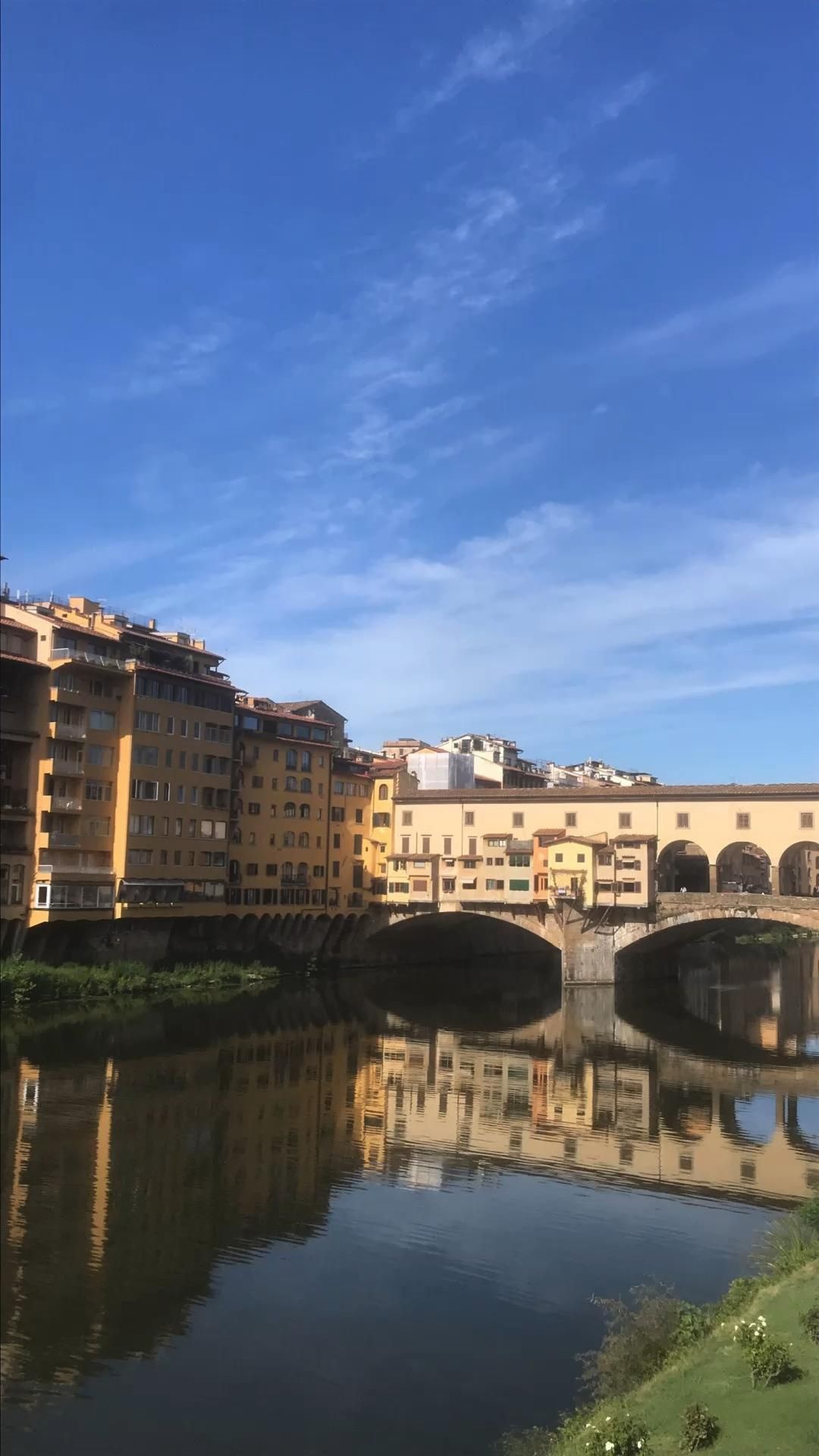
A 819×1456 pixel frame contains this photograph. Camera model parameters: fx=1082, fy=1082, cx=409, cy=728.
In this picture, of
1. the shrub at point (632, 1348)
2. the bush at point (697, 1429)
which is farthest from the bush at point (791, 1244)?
the bush at point (697, 1429)

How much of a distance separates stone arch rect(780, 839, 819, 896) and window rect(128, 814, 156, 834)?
31.9 meters

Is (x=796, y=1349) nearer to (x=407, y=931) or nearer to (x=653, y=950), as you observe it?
(x=653, y=950)

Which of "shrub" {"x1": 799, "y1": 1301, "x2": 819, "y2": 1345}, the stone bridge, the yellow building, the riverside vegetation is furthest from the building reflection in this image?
the yellow building

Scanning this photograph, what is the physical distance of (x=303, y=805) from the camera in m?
64.8

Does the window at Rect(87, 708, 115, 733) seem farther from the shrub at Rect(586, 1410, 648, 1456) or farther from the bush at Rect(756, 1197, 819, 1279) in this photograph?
the shrub at Rect(586, 1410, 648, 1456)

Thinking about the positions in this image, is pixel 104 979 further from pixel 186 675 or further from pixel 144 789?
pixel 186 675

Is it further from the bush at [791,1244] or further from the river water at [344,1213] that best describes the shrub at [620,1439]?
the bush at [791,1244]

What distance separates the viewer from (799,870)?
83.6 meters

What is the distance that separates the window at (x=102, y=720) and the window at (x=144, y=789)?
273cm

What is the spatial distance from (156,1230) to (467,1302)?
614 cm

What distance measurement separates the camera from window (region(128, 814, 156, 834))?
168 feet

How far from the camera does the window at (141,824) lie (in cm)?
5133

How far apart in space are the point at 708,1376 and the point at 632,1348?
7.72 feet

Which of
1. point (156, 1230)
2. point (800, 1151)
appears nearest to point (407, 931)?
point (800, 1151)
